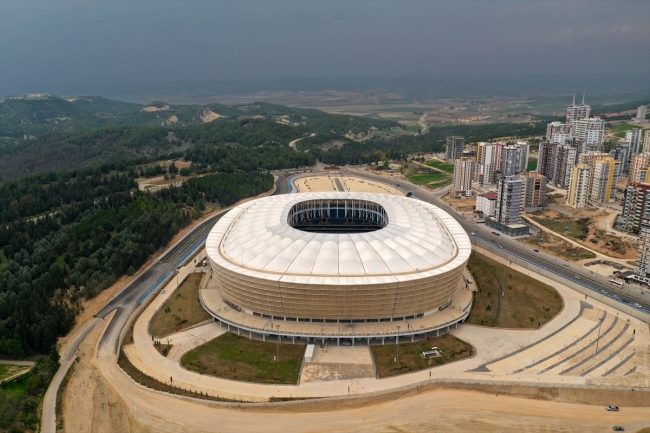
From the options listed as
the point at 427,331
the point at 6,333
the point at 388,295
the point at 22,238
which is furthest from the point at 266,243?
Answer: the point at 22,238

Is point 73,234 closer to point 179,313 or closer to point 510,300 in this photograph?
point 179,313

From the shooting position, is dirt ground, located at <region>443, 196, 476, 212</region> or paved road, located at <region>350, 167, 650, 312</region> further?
dirt ground, located at <region>443, 196, 476, 212</region>

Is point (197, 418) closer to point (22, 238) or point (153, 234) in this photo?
point (153, 234)

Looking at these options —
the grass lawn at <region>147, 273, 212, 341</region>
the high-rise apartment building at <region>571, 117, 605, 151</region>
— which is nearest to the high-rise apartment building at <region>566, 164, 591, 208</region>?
the high-rise apartment building at <region>571, 117, 605, 151</region>

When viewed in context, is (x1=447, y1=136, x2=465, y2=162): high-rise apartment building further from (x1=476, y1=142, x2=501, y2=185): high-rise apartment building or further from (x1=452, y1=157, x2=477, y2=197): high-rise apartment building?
(x1=452, y1=157, x2=477, y2=197): high-rise apartment building

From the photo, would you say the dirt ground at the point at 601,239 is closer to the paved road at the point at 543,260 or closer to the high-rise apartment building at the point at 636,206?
the high-rise apartment building at the point at 636,206

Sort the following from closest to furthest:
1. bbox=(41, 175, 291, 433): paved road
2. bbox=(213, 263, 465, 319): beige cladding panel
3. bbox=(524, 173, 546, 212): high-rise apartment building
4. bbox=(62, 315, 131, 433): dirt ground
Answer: bbox=(62, 315, 131, 433): dirt ground < bbox=(41, 175, 291, 433): paved road < bbox=(213, 263, 465, 319): beige cladding panel < bbox=(524, 173, 546, 212): high-rise apartment building
